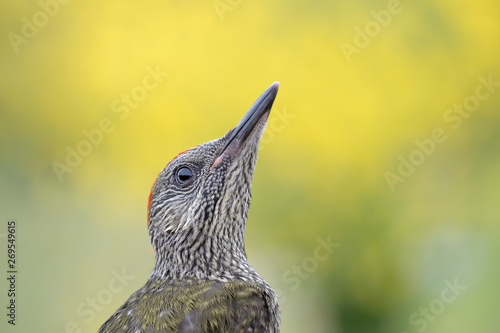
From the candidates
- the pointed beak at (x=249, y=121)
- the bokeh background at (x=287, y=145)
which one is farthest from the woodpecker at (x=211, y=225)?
the bokeh background at (x=287, y=145)

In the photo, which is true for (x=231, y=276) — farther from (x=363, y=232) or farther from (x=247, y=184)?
(x=363, y=232)

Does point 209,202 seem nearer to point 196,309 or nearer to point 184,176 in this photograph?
point 184,176

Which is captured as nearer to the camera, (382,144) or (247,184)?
(247,184)

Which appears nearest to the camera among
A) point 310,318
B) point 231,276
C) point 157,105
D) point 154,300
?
point 154,300

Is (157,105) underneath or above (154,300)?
above

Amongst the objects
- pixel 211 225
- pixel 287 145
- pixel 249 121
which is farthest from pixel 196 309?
pixel 287 145

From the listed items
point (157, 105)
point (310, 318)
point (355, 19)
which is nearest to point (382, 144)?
point (355, 19)

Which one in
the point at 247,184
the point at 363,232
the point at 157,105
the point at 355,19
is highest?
the point at 157,105
